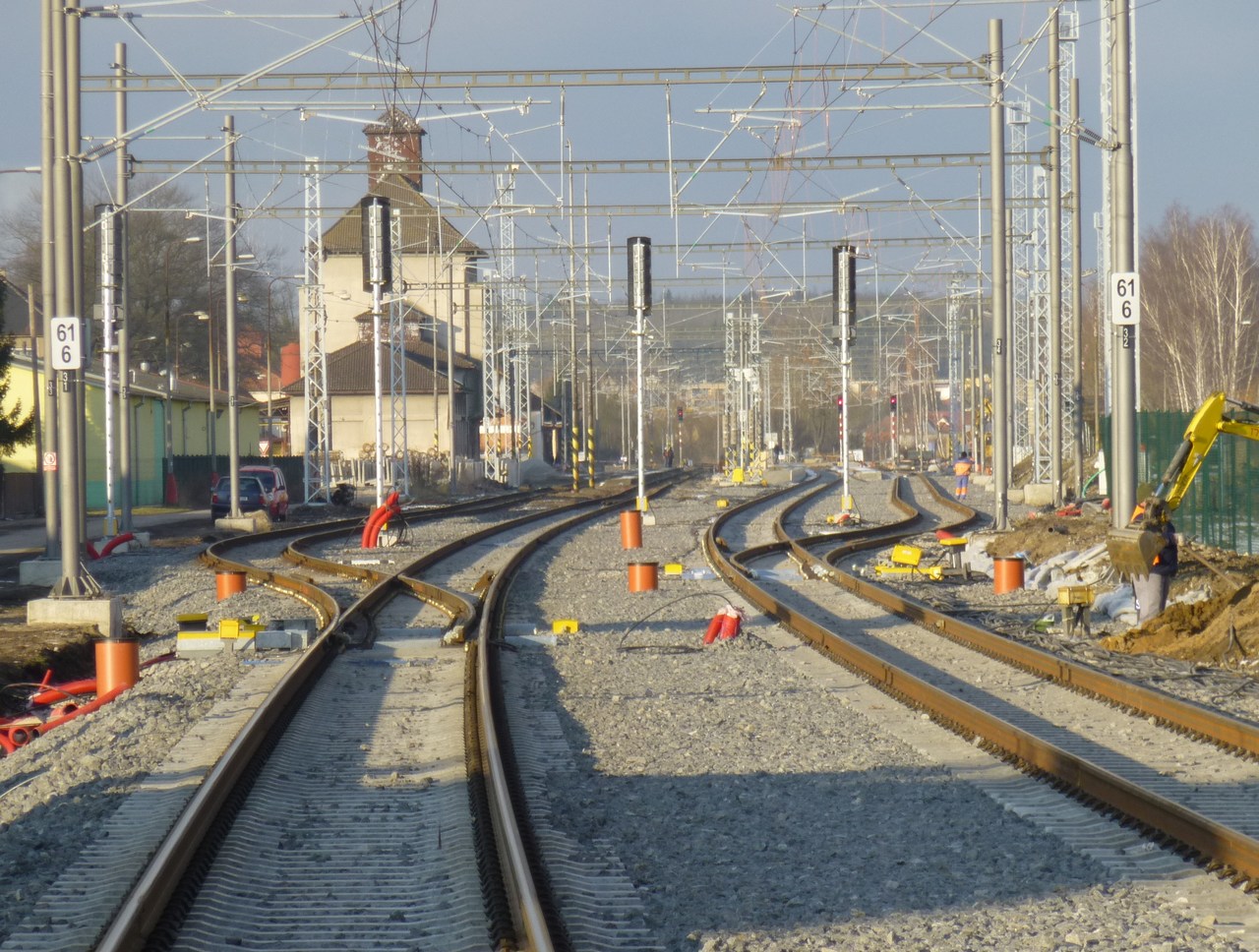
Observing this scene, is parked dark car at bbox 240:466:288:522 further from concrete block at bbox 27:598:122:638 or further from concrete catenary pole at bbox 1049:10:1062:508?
concrete block at bbox 27:598:122:638

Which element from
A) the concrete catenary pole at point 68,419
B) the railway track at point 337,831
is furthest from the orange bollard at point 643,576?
the concrete catenary pole at point 68,419

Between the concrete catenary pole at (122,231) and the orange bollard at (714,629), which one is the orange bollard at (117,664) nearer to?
the orange bollard at (714,629)

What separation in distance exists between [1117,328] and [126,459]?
2184cm

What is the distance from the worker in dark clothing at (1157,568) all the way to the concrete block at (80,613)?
11.3 meters

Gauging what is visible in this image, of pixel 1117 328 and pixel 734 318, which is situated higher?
pixel 734 318

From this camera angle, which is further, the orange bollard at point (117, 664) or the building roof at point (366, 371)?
the building roof at point (366, 371)

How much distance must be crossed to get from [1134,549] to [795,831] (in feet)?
29.0

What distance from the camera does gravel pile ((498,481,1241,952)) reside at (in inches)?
236

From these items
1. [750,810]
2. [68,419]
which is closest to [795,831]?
[750,810]

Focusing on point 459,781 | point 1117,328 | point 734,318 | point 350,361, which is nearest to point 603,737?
point 459,781

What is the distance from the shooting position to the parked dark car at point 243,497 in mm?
42188

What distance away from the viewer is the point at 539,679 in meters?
12.7

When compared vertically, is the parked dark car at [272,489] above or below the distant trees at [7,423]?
below

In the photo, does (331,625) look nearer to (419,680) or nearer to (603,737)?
(419,680)
